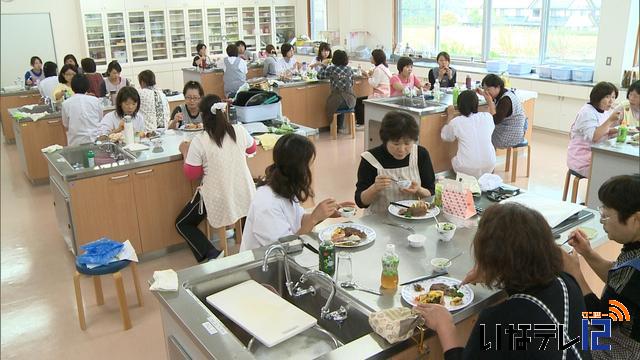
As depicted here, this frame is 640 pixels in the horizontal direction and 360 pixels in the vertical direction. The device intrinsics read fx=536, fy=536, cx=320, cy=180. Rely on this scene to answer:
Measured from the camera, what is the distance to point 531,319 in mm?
1527

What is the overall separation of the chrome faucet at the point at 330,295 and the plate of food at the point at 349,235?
0.92 ft

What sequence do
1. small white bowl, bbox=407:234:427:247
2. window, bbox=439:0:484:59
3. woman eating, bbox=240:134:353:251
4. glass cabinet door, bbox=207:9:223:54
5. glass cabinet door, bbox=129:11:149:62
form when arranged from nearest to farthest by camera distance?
small white bowl, bbox=407:234:427:247, woman eating, bbox=240:134:353:251, window, bbox=439:0:484:59, glass cabinet door, bbox=129:11:149:62, glass cabinet door, bbox=207:9:223:54

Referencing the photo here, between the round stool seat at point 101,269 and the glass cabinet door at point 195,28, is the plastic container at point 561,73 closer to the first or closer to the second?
the round stool seat at point 101,269

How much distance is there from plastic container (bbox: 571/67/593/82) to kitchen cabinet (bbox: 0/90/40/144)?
25.0ft

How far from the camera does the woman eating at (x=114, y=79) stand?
266 inches

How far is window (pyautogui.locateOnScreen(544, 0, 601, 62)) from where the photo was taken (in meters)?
7.43

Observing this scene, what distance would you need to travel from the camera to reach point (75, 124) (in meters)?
5.45

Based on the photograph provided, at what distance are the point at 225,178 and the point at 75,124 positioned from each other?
257 cm

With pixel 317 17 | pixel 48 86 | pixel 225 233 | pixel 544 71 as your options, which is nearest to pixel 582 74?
pixel 544 71

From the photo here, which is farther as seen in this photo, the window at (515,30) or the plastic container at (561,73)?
the window at (515,30)

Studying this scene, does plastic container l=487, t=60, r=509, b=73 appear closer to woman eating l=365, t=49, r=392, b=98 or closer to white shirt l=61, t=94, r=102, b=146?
woman eating l=365, t=49, r=392, b=98

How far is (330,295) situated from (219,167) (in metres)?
1.93

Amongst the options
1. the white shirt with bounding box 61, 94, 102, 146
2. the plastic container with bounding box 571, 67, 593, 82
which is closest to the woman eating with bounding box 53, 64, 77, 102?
the white shirt with bounding box 61, 94, 102, 146

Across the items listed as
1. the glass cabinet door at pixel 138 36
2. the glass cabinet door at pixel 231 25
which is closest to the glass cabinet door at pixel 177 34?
the glass cabinet door at pixel 138 36
